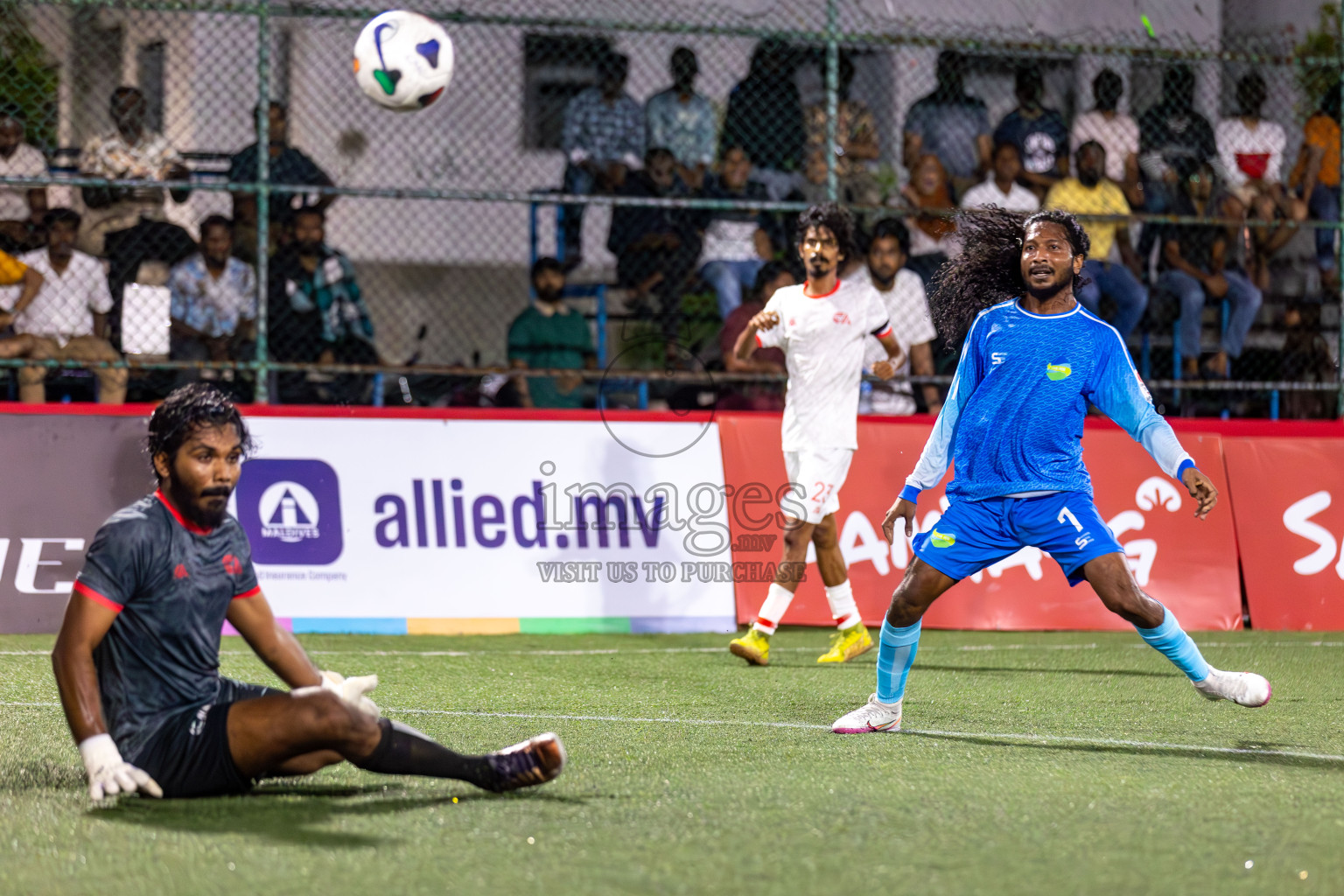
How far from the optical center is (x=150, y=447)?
4.41 meters

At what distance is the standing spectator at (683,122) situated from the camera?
1262 centimetres

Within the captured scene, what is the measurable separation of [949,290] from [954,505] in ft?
3.52

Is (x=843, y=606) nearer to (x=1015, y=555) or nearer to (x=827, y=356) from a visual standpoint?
(x=827, y=356)

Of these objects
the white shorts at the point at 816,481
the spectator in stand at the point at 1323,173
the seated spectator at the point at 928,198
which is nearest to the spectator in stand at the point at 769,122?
the seated spectator at the point at 928,198

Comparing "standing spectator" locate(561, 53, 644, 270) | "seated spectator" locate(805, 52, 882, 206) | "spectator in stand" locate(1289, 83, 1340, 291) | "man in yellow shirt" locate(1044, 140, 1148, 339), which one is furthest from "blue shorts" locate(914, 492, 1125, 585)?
"spectator in stand" locate(1289, 83, 1340, 291)

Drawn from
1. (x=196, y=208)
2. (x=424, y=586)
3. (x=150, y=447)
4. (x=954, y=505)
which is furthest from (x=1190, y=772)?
(x=196, y=208)

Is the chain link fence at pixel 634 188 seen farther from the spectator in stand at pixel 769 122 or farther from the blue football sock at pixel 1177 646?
the blue football sock at pixel 1177 646

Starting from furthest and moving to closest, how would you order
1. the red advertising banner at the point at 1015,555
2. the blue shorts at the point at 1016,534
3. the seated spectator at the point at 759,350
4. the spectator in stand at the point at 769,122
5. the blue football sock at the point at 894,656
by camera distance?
1. the spectator in stand at the point at 769,122
2. the seated spectator at the point at 759,350
3. the red advertising banner at the point at 1015,555
4. the blue football sock at the point at 894,656
5. the blue shorts at the point at 1016,534

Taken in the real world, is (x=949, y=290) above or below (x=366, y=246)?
below

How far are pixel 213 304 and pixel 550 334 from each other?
2446mm

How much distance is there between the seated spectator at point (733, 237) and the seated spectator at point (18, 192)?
4.88m

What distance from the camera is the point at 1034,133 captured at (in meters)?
12.6

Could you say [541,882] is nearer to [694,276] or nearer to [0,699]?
[0,699]

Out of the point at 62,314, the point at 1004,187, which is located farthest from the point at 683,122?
the point at 62,314
